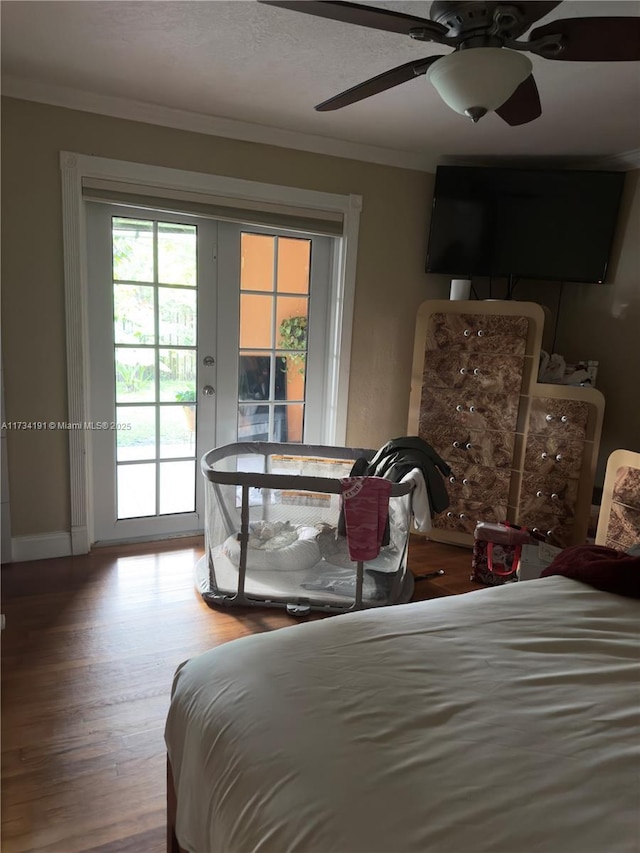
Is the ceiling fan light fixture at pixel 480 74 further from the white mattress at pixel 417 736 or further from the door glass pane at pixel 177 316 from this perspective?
the door glass pane at pixel 177 316

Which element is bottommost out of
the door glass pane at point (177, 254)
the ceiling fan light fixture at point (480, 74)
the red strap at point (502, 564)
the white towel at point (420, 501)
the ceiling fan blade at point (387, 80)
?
the red strap at point (502, 564)

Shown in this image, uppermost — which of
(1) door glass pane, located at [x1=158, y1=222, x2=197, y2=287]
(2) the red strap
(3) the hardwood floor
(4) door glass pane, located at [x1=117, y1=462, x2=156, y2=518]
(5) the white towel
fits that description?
(1) door glass pane, located at [x1=158, y1=222, x2=197, y2=287]

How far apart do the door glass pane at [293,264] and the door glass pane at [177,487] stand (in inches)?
48.3

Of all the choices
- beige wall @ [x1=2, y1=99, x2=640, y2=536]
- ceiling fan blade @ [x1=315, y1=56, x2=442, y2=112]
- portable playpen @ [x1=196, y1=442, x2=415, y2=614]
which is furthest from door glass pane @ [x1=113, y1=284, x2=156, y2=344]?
ceiling fan blade @ [x1=315, y1=56, x2=442, y2=112]

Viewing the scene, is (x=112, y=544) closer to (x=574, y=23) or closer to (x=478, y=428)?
(x=478, y=428)

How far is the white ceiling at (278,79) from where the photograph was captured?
197 centimetres

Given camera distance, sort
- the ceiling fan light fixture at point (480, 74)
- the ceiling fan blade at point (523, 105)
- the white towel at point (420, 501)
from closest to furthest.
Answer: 1. the ceiling fan light fixture at point (480, 74)
2. the ceiling fan blade at point (523, 105)
3. the white towel at point (420, 501)

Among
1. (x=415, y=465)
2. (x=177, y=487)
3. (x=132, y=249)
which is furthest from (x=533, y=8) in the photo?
(x=177, y=487)

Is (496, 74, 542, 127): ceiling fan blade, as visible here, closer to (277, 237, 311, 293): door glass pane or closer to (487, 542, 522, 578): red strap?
(277, 237, 311, 293): door glass pane

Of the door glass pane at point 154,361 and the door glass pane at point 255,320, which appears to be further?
the door glass pane at point 255,320

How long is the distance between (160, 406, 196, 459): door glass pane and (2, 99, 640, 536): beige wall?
551 millimetres

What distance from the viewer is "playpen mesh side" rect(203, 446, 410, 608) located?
8.36 ft

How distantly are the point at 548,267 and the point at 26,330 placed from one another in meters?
2.92

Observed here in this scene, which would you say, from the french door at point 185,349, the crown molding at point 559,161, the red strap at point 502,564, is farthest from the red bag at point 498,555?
the crown molding at point 559,161
